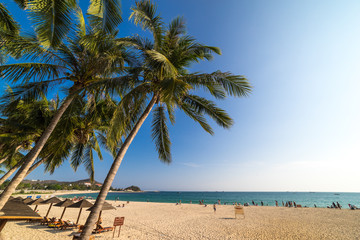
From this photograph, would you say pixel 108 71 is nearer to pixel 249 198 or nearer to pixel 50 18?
pixel 50 18

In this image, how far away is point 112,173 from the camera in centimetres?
465

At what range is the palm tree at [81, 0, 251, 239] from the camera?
5.14m

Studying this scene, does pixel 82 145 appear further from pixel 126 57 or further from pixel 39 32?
pixel 39 32

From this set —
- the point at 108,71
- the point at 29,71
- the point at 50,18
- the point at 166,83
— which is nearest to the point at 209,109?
the point at 166,83

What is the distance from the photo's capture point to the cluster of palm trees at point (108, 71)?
13.1ft

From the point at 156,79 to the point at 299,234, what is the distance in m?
12.6

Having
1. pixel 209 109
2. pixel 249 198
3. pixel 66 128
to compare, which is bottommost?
pixel 249 198

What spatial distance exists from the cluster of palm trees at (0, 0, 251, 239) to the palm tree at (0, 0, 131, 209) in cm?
2

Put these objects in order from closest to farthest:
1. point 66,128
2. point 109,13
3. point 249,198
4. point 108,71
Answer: point 109,13, point 108,71, point 66,128, point 249,198

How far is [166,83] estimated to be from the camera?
4.46 metres

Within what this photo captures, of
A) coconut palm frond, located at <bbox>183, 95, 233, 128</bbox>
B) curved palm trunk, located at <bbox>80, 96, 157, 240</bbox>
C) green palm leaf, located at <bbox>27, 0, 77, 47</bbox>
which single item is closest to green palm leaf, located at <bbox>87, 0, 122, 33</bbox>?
green palm leaf, located at <bbox>27, 0, 77, 47</bbox>

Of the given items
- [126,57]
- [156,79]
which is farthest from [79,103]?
[156,79]

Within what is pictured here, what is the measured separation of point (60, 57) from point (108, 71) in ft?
6.57

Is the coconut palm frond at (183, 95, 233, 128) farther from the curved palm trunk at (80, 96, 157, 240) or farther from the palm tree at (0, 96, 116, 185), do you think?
the palm tree at (0, 96, 116, 185)
